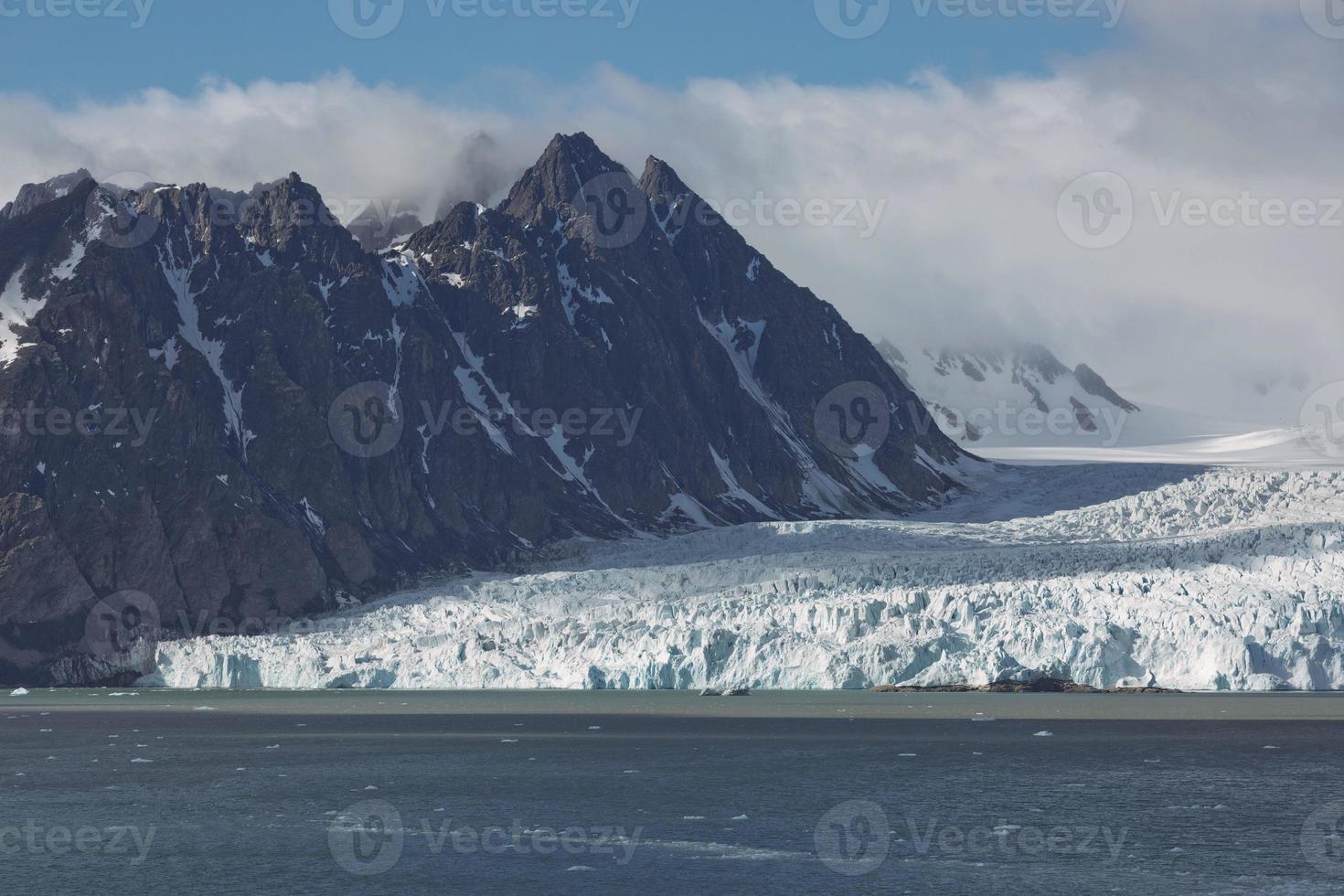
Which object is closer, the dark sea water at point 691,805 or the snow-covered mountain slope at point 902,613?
the dark sea water at point 691,805

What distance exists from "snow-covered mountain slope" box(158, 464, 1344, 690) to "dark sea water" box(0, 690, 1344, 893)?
23.0ft

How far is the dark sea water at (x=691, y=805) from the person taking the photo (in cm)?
4250

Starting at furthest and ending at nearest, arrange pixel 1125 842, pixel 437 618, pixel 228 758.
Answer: pixel 437 618 < pixel 228 758 < pixel 1125 842

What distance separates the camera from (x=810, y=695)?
374 ft

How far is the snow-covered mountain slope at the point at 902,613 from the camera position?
318 feet

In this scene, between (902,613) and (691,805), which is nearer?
(691,805)

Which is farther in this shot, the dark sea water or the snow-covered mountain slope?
the snow-covered mountain slope

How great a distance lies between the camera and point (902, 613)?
10375 centimetres

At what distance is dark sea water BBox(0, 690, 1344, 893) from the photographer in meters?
42.5

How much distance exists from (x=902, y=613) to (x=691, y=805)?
51015 millimetres

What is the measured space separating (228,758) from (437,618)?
52958 millimetres

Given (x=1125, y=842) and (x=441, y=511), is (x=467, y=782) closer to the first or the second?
(x=1125, y=842)

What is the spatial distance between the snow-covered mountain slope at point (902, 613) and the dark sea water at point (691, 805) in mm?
7001

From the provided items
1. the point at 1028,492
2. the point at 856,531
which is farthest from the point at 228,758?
the point at 1028,492
